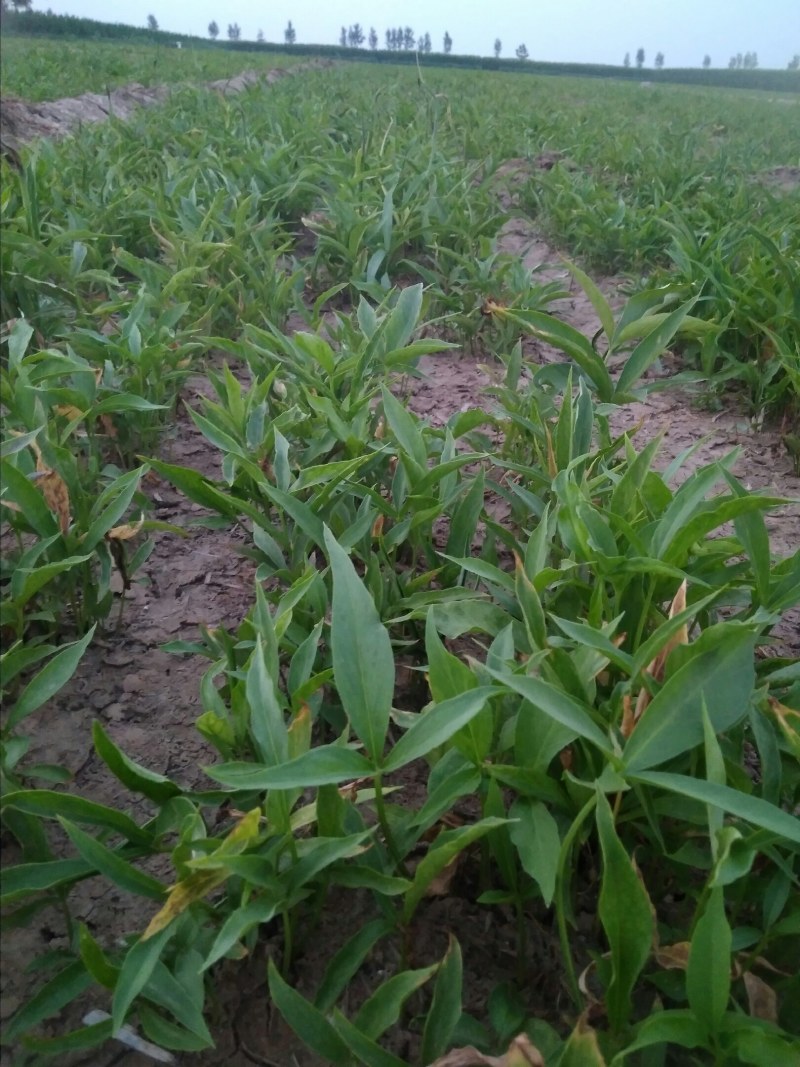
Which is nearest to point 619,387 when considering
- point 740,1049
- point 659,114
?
point 740,1049

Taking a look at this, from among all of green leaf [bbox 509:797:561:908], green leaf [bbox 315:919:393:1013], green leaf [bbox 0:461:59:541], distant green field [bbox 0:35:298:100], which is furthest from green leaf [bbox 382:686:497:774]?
distant green field [bbox 0:35:298:100]

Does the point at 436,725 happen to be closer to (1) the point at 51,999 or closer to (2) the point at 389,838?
(2) the point at 389,838

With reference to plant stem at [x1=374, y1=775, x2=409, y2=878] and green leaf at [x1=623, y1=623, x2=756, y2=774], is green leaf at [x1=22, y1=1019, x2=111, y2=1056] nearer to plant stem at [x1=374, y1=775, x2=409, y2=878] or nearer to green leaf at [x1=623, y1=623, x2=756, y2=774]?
plant stem at [x1=374, y1=775, x2=409, y2=878]

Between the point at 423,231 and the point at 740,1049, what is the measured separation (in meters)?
2.93

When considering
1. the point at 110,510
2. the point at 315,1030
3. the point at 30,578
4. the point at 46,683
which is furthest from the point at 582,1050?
the point at 110,510

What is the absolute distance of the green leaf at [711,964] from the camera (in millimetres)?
702

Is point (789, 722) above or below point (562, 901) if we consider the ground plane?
above

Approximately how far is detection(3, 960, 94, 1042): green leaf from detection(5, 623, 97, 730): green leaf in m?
0.33

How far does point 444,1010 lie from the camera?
81 cm

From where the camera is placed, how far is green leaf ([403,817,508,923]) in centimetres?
78

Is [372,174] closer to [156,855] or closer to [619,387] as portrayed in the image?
[619,387]

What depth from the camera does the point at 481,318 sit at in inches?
107

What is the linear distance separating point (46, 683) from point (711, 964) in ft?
2.84

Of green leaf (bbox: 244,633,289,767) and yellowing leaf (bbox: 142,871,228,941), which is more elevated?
green leaf (bbox: 244,633,289,767)
